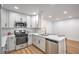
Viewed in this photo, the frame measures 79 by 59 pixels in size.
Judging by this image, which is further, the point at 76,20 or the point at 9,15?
the point at 76,20

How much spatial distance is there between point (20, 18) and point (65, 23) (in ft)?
14.0

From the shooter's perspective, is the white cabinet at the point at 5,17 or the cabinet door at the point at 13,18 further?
the cabinet door at the point at 13,18

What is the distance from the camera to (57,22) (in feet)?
20.2

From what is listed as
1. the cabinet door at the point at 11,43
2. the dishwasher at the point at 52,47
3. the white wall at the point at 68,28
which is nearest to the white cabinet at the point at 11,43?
the cabinet door at the point at 11,43

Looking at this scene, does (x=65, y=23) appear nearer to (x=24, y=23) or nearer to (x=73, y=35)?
(x=73, y=35)

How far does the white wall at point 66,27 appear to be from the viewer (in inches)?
207

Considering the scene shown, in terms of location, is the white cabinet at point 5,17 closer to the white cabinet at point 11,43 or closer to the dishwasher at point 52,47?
the white cabinet at point 11,43

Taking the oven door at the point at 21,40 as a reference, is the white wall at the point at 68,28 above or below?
above

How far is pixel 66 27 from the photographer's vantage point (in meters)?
5.98

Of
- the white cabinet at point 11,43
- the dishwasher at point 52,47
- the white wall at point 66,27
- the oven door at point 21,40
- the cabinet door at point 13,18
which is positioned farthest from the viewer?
the white wall at point 66,27

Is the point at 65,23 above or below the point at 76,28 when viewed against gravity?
above
